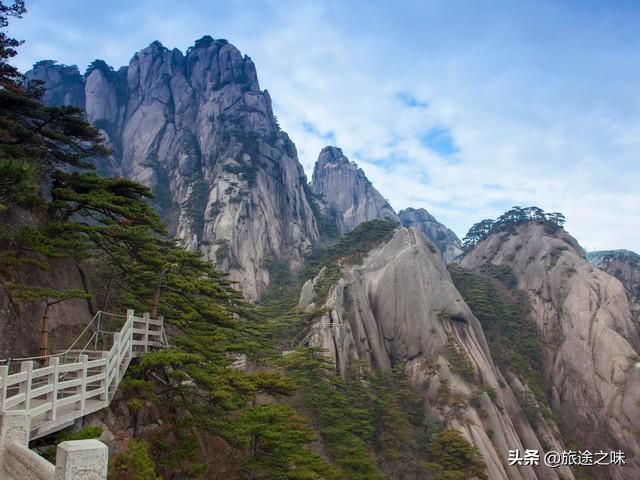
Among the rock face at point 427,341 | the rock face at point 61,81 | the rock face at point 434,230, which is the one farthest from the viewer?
the rock face at point 434,230

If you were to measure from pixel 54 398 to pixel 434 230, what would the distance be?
4184 inches

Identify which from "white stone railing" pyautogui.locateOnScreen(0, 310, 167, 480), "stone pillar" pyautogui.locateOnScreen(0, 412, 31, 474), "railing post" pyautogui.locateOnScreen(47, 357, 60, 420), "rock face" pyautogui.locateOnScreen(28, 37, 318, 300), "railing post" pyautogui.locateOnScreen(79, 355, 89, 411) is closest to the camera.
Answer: "white stone railing" pyautogui.locateOnScreen(0, 310, 167, 480)

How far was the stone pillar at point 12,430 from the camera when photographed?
579 centimetres

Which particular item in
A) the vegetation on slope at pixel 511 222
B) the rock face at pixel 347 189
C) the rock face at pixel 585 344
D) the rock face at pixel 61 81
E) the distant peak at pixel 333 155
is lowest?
the rock face at pixel 585 344

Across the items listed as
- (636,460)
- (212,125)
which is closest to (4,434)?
(636,460)

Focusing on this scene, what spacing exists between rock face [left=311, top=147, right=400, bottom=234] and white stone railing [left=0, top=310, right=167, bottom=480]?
88.2 meters

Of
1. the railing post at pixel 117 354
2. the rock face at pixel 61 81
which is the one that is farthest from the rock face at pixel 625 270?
the rock face at pixel 61 81

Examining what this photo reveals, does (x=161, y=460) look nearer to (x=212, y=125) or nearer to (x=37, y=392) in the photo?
(x=37, y=392)

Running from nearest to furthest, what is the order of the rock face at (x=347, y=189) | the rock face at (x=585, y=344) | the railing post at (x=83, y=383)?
1. the railing post at (x=83, y=383)
2. the rock face at (x=585, y=344)
3. the rock face at (x=347, y=189)

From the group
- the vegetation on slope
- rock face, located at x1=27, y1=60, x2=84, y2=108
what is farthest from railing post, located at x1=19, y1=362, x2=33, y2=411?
rock face, located at x1=27, y1=60, x2=84, y2=108

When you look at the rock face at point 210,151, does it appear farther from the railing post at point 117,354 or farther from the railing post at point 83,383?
the railing post at point 83,383

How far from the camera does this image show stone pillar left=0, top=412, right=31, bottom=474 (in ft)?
19.0

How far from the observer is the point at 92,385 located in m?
10.8

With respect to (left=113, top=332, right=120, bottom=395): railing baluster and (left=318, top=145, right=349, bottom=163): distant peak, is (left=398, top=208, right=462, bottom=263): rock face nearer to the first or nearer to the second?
(left=318, top=145, right=349, bottom=163): distant peak
